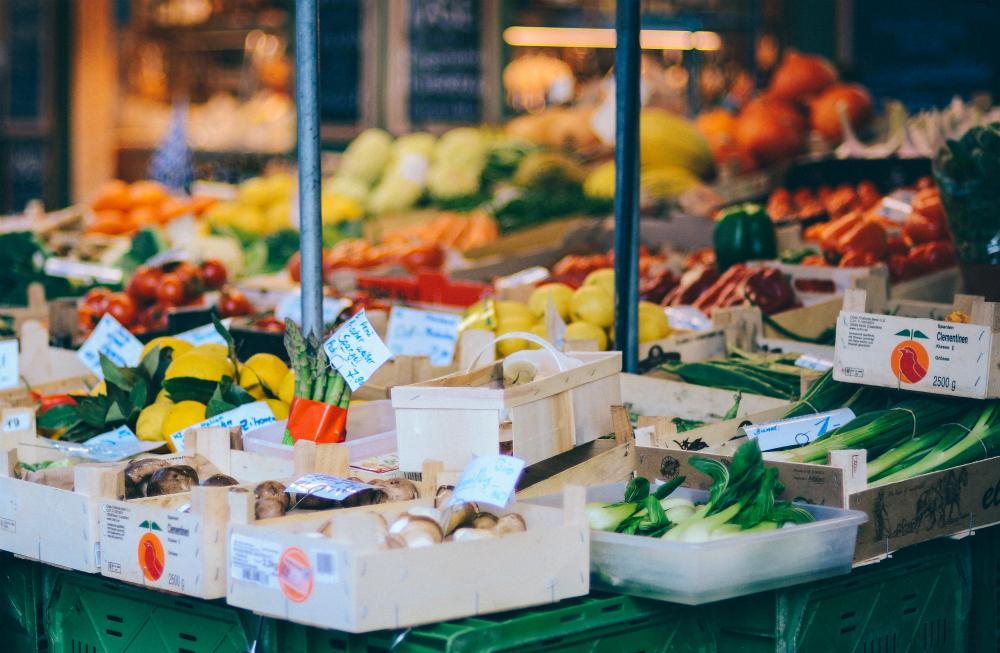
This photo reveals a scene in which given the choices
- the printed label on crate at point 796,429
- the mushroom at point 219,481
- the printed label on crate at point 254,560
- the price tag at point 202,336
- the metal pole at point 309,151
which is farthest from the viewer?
the price tag at point 202,336

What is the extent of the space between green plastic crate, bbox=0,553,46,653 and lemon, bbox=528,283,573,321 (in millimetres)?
1835

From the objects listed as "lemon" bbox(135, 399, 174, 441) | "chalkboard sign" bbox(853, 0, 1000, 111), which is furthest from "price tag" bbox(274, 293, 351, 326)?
"chalkboard sign" bbox(853, 0, 1000, 111)

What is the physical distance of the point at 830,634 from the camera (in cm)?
229

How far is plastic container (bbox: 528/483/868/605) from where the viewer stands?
195 centimetres

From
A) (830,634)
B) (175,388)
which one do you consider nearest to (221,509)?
(175,388)

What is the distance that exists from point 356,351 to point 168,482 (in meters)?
0.56

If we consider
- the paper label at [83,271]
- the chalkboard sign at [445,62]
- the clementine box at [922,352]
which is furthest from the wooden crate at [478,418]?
the chalkboard sign at [445,62]

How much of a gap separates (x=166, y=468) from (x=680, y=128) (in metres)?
4.77

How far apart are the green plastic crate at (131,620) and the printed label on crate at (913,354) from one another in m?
1.56

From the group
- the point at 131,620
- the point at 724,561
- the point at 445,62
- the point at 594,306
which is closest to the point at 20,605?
the point at 131,620

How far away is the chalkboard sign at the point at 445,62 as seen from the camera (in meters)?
8.31

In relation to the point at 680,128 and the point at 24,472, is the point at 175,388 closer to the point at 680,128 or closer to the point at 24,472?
the point at 24,472

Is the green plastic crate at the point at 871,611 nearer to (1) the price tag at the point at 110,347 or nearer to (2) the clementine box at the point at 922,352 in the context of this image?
(2) the clementine box at the point at 922,352

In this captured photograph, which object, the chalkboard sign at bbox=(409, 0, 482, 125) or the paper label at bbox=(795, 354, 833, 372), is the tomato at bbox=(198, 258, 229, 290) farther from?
the chalkboard sign at bbox=(409, 0, 482, 125)
